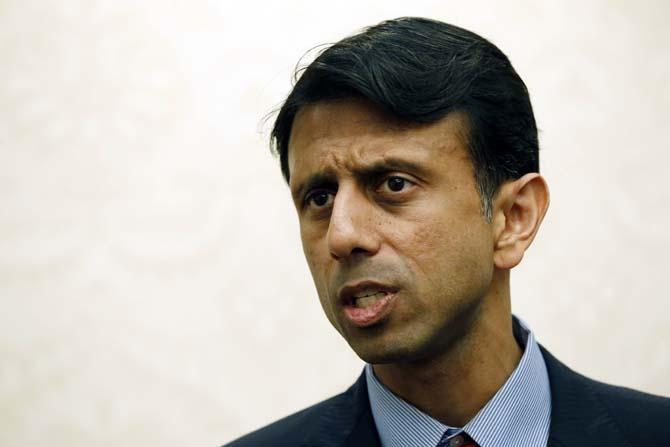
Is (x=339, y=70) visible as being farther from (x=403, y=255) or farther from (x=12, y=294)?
(x=12, y=294)

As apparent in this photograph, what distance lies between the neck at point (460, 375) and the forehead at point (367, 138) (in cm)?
35

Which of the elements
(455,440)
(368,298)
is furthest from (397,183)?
(455,440)

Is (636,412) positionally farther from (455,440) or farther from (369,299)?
(369,299)

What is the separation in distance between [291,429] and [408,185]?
65 cm

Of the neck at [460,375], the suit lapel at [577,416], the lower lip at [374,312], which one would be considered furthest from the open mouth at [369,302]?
the suit lapel at [577,416]

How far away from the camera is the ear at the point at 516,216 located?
80.5 inches

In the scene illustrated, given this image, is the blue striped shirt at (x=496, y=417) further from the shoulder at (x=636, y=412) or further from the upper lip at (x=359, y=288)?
the upper lip at (x=359, y=288)

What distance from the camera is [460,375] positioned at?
2.02 metres

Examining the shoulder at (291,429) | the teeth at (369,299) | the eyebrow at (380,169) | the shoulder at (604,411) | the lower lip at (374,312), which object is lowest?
the shoulder at (291,429)

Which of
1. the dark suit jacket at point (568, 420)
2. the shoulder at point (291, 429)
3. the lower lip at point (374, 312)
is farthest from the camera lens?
the shoulder at point (291, 429)

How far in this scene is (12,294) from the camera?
311cm

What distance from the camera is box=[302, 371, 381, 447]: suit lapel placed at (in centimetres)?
207

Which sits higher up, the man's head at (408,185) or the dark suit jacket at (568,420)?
the man's head at (408,185)

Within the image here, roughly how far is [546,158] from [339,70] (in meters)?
1.84
